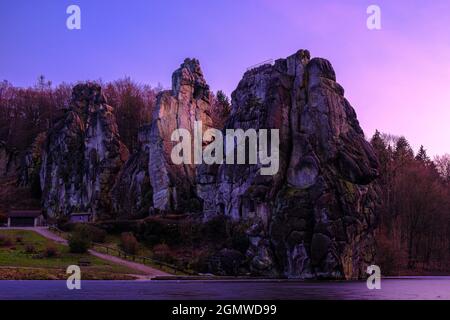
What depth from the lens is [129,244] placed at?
88625 mm

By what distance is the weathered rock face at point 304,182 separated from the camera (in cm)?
8150

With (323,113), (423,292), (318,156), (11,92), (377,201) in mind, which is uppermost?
(11,92)

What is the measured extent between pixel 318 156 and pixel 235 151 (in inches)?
474

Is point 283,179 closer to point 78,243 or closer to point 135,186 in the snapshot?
point 78,243

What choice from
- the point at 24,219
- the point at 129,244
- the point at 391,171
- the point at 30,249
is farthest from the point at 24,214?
the point at 391,171

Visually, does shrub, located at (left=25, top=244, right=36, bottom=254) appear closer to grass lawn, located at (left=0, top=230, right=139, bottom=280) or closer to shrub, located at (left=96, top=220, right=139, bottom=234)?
grass lawn, located at (left=0, top=230, right=139, bottom=280)

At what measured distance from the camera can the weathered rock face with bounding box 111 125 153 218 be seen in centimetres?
11044

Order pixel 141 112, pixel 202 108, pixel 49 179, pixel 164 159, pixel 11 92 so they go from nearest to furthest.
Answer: pixel 164 159 < pixel 202 108 < pixel 49 179 < pixel 141 112 < pixel 11 92

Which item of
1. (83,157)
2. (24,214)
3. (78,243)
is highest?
(83,157)

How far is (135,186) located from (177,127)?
11713 millimetres

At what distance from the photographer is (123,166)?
389ft

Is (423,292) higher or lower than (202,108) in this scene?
lower

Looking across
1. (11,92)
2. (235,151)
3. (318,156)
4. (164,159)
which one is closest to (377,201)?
(318,156)

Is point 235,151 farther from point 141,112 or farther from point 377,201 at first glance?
point 141,112
